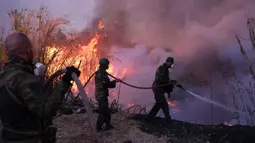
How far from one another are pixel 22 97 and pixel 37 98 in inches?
5.0

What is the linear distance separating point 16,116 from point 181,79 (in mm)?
17206

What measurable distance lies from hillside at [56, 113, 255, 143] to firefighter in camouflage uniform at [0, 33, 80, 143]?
181 inches

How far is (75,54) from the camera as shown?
40.1 ft

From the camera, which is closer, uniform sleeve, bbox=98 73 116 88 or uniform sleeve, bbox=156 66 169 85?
uniform sleeve, bbox=98 73 116 88

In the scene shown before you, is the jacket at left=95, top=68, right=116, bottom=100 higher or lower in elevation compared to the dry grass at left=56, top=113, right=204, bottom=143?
higher

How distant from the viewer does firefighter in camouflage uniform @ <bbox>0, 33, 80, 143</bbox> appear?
2.70m

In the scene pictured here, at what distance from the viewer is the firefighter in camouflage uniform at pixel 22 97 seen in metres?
2.70

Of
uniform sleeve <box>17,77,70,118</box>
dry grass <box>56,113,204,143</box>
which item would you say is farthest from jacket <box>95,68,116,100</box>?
uniform sleeve <box>17,77,70,118</box>

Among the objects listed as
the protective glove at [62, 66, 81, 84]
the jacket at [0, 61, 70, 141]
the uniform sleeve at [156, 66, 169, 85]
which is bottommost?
the jacket at [0, 61, 70, 141]

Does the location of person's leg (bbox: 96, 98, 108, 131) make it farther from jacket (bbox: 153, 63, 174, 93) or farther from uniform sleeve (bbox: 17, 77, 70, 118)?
uniform sleeve (bbox: 17, 77, 70, 118)

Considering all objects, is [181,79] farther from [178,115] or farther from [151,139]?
[151,139]

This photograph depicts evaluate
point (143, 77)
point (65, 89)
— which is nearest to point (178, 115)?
point (143, 77)

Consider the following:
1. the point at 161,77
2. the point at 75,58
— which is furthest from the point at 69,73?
the point at 75,58

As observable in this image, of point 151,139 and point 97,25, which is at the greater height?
point 97,25
